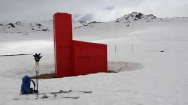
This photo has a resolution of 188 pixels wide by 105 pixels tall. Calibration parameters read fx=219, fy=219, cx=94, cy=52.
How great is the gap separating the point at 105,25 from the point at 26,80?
8362 centimetres

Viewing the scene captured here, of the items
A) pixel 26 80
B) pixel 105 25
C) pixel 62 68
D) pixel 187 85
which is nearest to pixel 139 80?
pixel 187 85

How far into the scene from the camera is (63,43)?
13539 millimetres

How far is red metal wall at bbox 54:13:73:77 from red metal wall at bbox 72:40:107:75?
1.72ft

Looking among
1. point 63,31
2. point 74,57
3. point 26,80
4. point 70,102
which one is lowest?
point 70,102

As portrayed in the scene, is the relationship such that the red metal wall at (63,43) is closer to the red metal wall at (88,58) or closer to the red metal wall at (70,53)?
the red metal wall at (70,53)

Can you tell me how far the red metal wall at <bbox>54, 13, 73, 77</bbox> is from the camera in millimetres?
13312

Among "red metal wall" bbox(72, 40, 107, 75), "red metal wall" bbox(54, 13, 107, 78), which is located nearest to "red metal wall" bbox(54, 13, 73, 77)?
"red metal wall" bbox(54, 13, 107, 78)

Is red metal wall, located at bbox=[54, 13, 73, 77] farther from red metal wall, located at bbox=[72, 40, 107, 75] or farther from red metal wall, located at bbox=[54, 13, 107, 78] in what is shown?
red metal wall, located at bbox=[72, 40, 107, 75]

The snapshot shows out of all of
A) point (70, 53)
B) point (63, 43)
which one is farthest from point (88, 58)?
point (63, 43)

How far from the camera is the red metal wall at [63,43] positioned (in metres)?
13.3

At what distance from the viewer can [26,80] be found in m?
8.16

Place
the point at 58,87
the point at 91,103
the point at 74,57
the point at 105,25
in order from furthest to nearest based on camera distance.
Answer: the point at 105,25, the point at 74,57, the point at 58,87, the point at 91,103

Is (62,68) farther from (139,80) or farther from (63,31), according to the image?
(139,80)

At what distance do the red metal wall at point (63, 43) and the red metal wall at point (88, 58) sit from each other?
1.72ft
